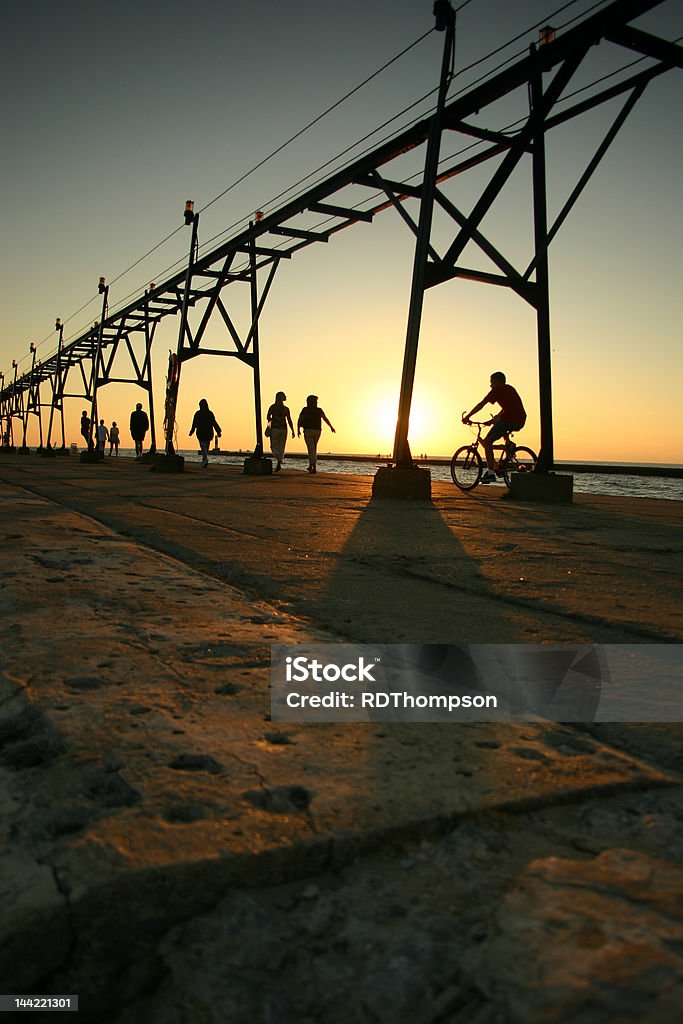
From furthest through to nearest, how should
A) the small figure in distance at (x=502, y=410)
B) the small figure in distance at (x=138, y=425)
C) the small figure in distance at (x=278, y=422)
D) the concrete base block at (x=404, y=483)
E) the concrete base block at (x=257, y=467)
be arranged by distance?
the small figure in distance at (x=138, y=425) < the small figure in distance at (x=278, y=422) < the concrete base block at (x=257, y=467) < the small figure in distance at (x=502, y=410) < the concrete base block at (x=404, y=483)

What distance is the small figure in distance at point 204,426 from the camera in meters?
18.0

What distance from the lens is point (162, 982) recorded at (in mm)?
693

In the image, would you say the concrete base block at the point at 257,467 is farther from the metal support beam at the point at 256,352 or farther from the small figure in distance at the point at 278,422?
the small figure in distance at the point at 278,422

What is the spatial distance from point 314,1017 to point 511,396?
9.66 metres

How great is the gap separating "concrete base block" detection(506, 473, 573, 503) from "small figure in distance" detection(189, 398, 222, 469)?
36.7 feet

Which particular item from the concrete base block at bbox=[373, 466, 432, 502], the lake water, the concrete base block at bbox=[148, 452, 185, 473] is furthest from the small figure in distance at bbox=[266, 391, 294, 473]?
the concrete base block at bbox=[373, 466, 432, 502]

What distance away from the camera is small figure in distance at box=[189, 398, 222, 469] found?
18.0m

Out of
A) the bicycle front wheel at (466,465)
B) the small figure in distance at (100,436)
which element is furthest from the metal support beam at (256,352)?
the small figure in distance at (100,436)

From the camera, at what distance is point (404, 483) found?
7.40 meters

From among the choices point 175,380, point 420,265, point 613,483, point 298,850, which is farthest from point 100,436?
point 298,850

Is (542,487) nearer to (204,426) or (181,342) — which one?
(181,342)

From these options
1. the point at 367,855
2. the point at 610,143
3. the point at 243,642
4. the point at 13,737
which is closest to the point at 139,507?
the point at 243,642

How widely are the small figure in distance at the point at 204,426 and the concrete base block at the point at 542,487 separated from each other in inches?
441

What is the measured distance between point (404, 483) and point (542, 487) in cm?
172
